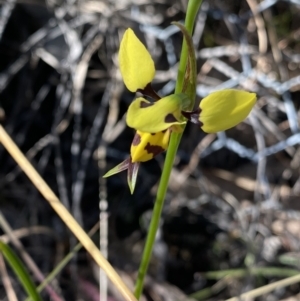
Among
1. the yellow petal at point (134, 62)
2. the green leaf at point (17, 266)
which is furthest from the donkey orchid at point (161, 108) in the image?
the green leaf at point (17, 266)

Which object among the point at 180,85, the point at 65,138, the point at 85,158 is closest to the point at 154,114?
the point at 180,85

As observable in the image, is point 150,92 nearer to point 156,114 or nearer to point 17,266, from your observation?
point 156,114

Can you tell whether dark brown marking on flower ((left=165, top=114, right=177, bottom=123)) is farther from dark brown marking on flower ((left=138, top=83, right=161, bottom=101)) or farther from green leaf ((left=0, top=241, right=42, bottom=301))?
green leaf ((left=0, top=241, right=42, bottom=301))

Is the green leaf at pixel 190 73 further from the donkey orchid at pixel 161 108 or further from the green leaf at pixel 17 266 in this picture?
the green leaf at pixel 17 266

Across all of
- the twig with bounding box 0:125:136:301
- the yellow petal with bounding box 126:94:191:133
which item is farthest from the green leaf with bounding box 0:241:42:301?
the yellow petal with bounding box 126:94:191:133

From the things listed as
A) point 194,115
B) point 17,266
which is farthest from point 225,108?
point 17,266
